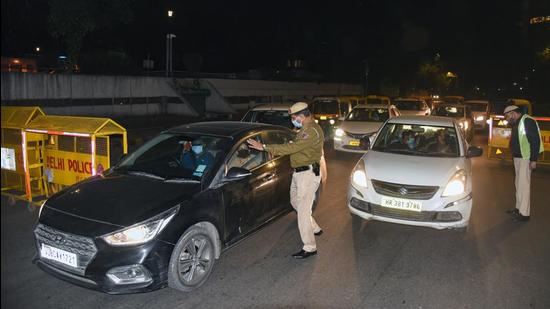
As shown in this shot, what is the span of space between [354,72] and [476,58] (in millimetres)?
16588

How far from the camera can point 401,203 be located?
5699 mm

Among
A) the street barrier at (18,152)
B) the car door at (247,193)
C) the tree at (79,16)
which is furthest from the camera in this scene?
the tree at (79,16)

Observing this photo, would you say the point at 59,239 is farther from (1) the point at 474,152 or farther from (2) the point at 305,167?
(1) the point at 474,152

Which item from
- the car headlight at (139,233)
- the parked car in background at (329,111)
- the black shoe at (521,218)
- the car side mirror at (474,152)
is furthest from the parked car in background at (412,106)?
the car headlight at (139,233)

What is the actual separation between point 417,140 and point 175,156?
3.98 meters

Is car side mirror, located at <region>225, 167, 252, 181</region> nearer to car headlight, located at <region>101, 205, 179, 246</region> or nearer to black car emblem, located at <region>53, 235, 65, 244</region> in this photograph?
car headlight, located at <region>101, 205, 179, 246</region>

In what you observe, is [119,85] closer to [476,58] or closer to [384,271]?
[384,271]

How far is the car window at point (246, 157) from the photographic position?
5.07 m

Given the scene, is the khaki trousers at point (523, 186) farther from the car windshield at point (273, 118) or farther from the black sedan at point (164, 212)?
the car windshield at point (273, 118)

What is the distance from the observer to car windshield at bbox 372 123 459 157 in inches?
270

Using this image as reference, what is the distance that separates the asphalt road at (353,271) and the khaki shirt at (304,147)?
1.15 meters

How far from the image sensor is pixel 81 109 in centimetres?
1886

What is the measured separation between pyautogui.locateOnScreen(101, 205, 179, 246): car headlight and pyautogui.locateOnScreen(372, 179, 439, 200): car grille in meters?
3.00

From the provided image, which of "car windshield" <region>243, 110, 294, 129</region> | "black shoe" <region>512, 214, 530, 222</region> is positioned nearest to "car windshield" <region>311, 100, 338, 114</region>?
"car windshield" <region>243, 110, 294, 129</region>
